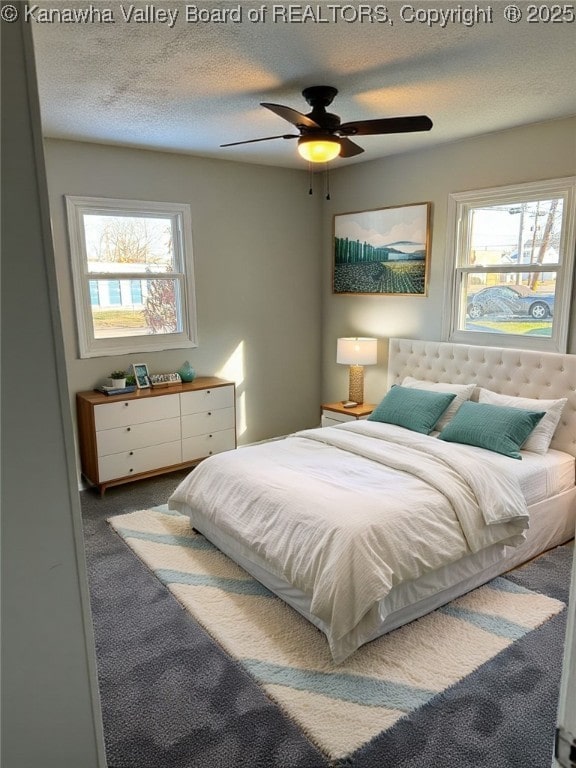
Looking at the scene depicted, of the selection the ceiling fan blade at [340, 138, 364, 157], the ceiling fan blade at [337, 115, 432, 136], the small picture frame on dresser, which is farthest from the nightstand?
the ceiling fan blade at [337, 115, 432, 136]

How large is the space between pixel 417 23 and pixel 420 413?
246 cm

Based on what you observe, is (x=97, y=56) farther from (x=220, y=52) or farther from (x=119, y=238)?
(x=119, y=238)

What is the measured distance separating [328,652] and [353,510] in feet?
2.15

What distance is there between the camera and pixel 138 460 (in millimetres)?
4254

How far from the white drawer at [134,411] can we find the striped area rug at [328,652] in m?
1.24

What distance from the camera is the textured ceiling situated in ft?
→ 6.96

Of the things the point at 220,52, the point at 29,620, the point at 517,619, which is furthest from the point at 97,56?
the point at 517,619

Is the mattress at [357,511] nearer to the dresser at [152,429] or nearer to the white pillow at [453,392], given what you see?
the white pillow at [453,392]

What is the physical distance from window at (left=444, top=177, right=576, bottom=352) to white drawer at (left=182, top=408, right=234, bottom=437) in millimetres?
2071

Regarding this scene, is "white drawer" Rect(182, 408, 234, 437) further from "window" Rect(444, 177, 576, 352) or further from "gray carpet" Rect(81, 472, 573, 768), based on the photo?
"window" Rect(444, 177, 576, 352)

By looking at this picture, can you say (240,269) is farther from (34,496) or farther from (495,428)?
(34,496)

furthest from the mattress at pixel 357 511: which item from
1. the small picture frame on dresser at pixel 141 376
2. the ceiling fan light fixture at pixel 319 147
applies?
the ceiling fan light fixture at pixel 319 147

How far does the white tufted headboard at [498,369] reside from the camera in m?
3.58

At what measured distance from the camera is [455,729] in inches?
77.6
